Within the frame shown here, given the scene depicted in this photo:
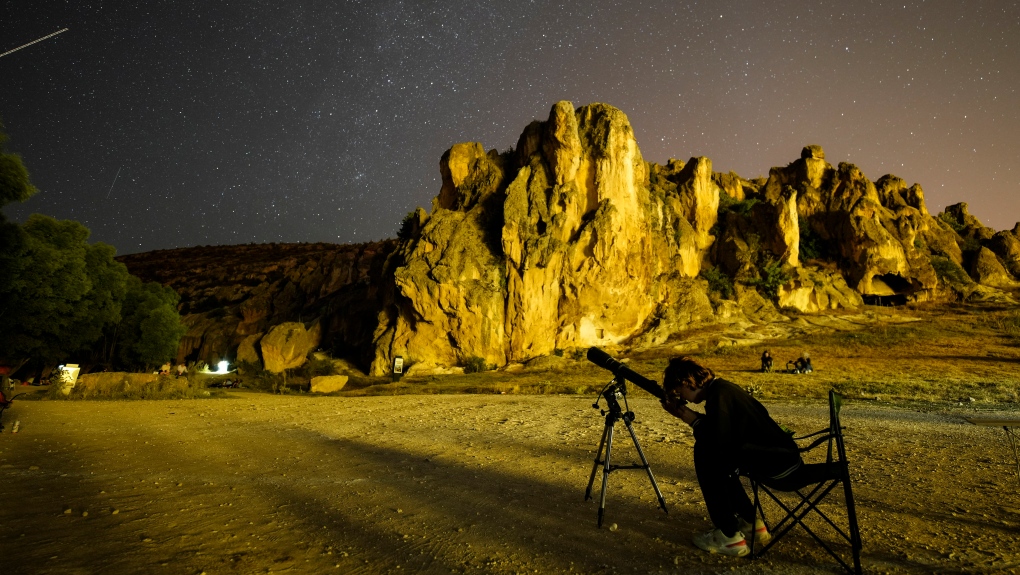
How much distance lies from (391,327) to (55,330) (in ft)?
61.7

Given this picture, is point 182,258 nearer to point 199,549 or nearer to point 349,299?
point 349,299

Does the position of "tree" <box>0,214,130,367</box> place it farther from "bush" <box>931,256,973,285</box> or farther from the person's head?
"bush" <box>931,256,973,285</box>

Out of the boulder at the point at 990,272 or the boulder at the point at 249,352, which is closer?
the boulder at the point at 249,352

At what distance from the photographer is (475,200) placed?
135 feet

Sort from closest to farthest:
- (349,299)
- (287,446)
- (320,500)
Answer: (320,500), (287,446), (349,299)

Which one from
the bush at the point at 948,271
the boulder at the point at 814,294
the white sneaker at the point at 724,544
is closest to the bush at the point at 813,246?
the boulder at the point at 814,294

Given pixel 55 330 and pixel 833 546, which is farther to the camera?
pixel 55 330

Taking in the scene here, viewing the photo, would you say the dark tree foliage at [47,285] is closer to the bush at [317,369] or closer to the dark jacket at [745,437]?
the bush at [317,369]

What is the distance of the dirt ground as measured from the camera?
3.80m

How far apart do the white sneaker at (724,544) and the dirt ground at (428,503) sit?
8 cm

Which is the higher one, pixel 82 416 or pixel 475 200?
pixel 475 200

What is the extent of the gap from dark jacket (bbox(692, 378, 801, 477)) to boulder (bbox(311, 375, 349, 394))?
23.7 metres

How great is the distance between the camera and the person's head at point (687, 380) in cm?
405

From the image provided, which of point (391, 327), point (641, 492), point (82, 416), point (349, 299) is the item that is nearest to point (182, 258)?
point (349, 299)
